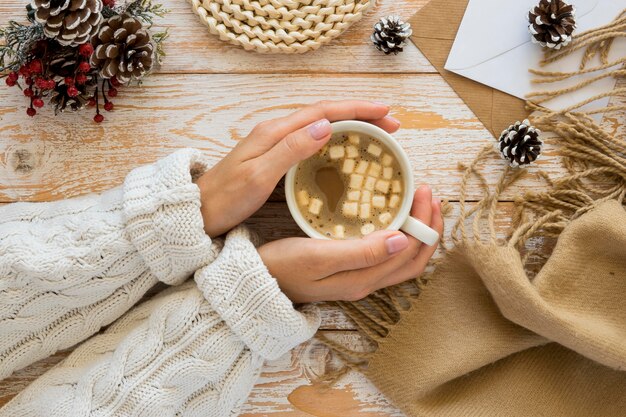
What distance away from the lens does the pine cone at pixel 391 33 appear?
953 mm

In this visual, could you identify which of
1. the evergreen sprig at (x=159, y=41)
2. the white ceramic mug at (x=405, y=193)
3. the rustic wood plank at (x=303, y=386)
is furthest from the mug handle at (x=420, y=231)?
the evergreen sprig at (x=159, y=41)

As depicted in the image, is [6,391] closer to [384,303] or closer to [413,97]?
[384,303]

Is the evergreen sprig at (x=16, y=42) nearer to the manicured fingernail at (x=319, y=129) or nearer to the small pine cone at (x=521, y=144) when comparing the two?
the manicured fingernail at (x=319, y=129)

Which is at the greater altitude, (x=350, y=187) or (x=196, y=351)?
(x=350, y=187)

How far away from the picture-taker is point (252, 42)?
96 centimetres

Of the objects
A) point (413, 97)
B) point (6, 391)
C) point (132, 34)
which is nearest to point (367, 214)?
point (413, 97)

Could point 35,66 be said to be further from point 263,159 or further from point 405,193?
point 405,193

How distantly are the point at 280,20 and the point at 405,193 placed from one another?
1.11 ft

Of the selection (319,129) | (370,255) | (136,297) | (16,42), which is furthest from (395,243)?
(16,42)

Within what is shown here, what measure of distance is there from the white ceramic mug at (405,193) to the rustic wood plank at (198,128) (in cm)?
11

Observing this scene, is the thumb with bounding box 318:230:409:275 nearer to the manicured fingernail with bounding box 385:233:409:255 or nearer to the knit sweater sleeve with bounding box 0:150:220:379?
the manicured fingernail with bounding box 385:233:409:255

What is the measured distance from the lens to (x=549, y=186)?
0.99m

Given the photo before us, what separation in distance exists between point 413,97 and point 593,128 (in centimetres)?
28

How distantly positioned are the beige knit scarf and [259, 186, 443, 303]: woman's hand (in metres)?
0.06
